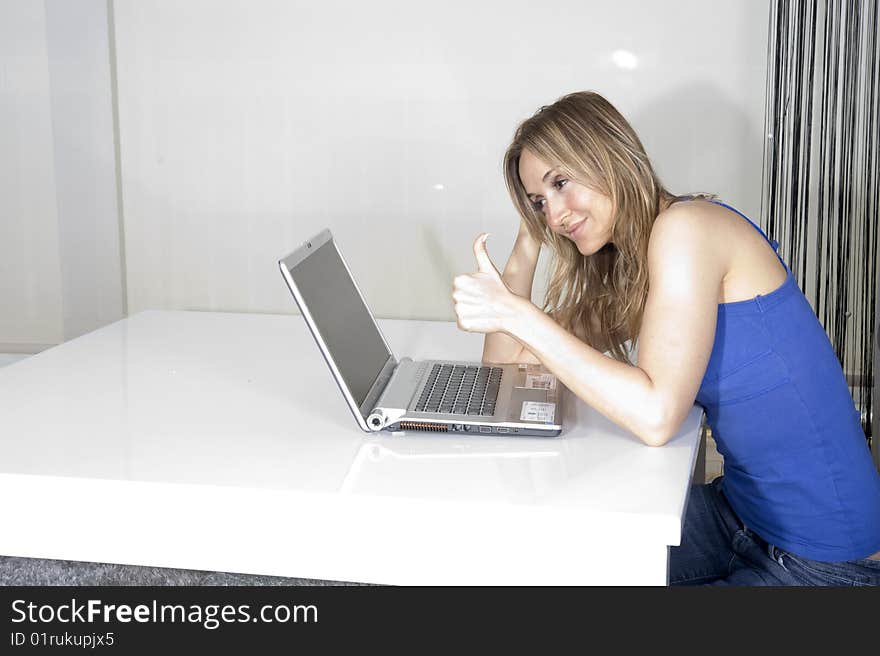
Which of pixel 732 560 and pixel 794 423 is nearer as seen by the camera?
pixel 794 423

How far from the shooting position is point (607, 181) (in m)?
1.63

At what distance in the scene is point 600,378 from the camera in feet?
4.69

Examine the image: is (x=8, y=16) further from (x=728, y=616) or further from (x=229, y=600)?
(x=728, y=616)

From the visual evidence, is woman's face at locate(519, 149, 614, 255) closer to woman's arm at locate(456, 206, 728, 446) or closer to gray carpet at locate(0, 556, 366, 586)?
woman's arm at locate(456, 206, 728, 446)

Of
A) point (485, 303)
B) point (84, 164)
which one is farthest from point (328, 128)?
point (485, 303)

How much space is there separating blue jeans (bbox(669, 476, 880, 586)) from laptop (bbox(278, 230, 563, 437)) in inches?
11.7

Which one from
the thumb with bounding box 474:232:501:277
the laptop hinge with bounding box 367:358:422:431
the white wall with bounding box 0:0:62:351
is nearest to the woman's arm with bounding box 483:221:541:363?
the laptop hinge with bounding box 367:358:422:431

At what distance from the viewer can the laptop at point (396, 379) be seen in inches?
57.3

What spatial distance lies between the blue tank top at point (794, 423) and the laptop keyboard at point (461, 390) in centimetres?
32

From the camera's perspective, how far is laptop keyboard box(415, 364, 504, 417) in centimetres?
152

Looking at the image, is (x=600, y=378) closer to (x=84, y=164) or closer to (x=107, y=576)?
(x=107, y=576)

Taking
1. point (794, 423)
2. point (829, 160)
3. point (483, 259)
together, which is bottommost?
point (794, 423)

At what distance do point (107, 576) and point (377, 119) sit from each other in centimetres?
257

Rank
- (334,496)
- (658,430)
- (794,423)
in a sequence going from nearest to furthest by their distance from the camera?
(334,496), (658,430), (794,423)
